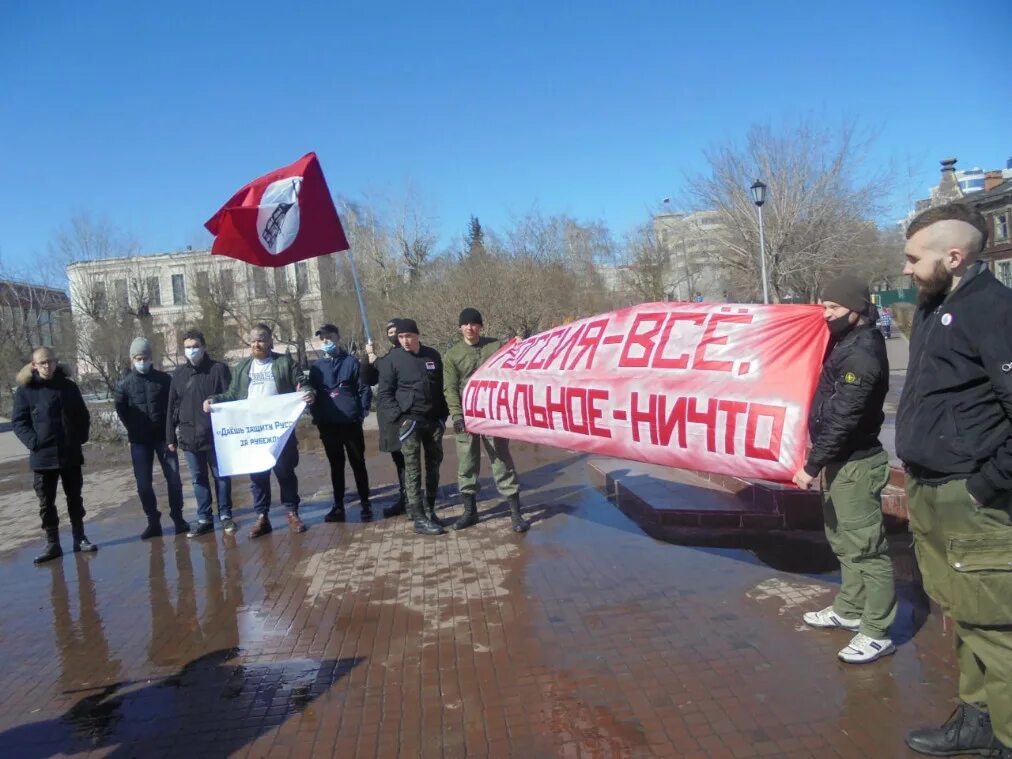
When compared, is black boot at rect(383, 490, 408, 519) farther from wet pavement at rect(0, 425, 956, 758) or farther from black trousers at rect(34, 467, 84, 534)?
black trousers at rect(34, 467, 84, 534)

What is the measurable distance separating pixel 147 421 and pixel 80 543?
4.15ft

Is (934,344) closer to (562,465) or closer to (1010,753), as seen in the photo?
(1010,753)

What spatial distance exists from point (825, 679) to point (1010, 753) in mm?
862

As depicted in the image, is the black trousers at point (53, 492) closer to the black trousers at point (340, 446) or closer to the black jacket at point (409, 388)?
the black trousers at point (340, 446)

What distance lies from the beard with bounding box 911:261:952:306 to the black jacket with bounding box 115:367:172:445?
252 inches

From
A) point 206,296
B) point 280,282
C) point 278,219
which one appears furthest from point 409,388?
point 280,282

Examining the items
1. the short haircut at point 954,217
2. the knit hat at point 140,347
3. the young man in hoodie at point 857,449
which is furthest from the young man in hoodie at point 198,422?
the short haircut at point 954,217

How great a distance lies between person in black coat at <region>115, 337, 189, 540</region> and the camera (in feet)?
22.9

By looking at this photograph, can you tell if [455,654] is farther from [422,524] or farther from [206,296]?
[206,296]

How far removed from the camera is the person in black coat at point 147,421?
6973 millimetres

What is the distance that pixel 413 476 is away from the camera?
655 centimetres

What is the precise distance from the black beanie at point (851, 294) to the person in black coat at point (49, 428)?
623 cm

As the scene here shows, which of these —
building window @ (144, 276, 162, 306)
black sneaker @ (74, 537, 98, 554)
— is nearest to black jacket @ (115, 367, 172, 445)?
black sneaker @ (74, 537, 98, 554)

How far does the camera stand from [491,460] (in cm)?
659
